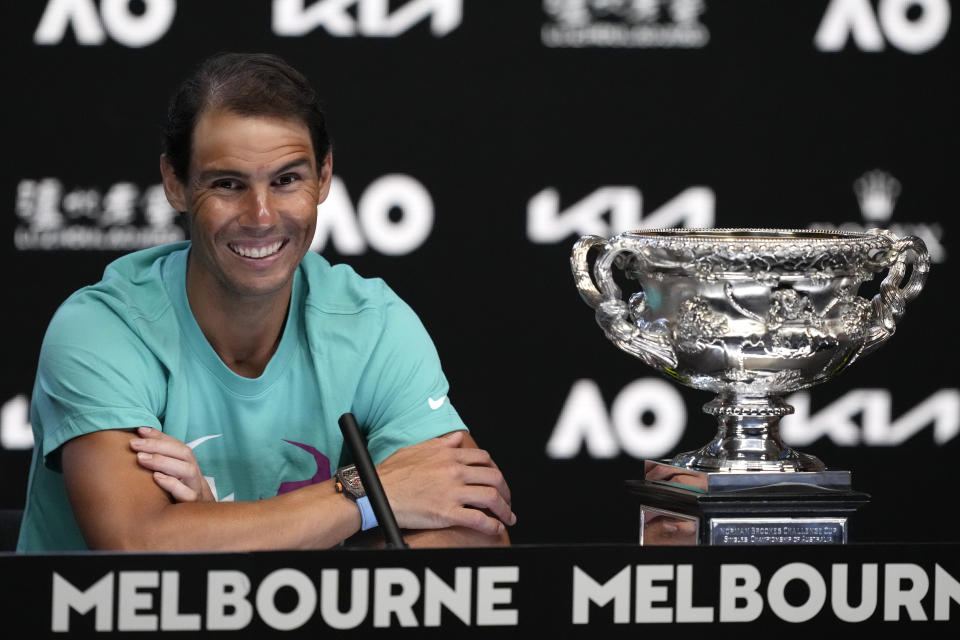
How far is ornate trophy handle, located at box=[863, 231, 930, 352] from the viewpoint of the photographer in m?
1.57

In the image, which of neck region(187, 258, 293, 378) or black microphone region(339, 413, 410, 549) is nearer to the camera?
black microphone region(339, 413, 410, 549)

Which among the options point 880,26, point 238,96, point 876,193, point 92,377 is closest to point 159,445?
point 92,377

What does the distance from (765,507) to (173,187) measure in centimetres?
95

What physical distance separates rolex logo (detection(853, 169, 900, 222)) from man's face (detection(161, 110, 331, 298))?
1833mm

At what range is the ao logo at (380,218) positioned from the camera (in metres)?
3.18

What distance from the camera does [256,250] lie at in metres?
1.83

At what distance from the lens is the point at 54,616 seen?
3.60 ft

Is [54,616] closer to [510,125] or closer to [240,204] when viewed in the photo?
[240,204]

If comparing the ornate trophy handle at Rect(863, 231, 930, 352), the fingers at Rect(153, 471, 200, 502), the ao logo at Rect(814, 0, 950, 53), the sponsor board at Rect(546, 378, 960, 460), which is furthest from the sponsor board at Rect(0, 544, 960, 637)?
the ao logo at Rect(814, 0, 950, 53)

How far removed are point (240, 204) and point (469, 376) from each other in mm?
1528

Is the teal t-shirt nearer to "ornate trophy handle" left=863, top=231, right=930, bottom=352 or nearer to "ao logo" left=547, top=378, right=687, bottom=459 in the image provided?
"ornate trophy handle" left=863, top=231, right=930, bottom=352

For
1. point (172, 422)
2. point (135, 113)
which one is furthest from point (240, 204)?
point (135, 113)

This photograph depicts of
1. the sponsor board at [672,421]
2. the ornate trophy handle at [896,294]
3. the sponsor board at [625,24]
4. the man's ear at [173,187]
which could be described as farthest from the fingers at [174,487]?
the sponsor board at [625,24]

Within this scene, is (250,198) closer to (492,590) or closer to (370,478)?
(370,478)
